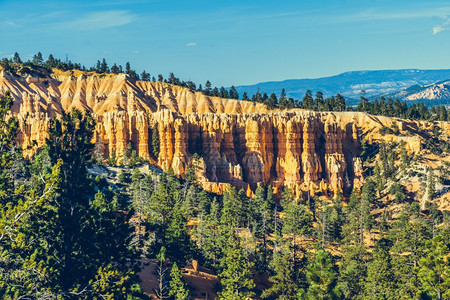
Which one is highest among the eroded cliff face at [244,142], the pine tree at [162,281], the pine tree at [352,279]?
the eroded cliff face at [244,142]

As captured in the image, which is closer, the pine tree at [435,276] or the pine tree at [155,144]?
the pine tree at [435,276]

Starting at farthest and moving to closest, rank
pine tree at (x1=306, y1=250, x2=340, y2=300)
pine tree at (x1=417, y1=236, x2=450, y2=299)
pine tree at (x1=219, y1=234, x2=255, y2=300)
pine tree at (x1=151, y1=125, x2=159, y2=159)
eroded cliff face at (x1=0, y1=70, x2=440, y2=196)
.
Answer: pine tree at (x1=151, y1=125, x2=159, y2=159) < eroded cliff face at (x1=0, y1=70, x2=440, y2=196) < pine tree at (x1=219, y1=234, x2=255, y2=300) < pine tree at (x1=306, y1=250, x2=340, y2=300) < pine tree at (x1=417, y1=236, x2=450, y2=299)

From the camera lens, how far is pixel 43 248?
31109 mm

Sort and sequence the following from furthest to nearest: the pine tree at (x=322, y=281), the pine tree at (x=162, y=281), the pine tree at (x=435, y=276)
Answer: the pine tree at (x=162, y=281), the pine tree at (x=322, y=281), the pine tree at (x=435, y=276)

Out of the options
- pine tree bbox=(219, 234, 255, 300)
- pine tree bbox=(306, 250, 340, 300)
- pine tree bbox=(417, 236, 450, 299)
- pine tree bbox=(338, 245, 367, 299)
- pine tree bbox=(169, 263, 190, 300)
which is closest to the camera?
pine tree bbox=(417, 236, 450, 299)

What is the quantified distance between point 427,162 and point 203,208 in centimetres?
5209

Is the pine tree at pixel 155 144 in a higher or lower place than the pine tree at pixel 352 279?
higher

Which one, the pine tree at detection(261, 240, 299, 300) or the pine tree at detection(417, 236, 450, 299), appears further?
the pine tree at detection(261, 240, 299, 300)

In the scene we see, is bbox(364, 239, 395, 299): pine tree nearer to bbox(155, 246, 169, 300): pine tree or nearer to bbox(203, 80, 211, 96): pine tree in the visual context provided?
bbox(155, 246, 169, 300): pine tree

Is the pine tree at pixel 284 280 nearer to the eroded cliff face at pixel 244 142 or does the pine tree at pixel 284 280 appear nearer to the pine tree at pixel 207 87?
the eroded cliff face at pixel 244 142

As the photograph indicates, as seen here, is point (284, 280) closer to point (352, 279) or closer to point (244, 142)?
point (352, 279)

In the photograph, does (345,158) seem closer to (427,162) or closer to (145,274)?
(427,162)

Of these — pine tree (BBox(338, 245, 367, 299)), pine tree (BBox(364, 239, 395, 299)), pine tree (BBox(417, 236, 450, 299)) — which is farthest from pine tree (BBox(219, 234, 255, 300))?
pine tree (BBox(417, 236, 450, 299))

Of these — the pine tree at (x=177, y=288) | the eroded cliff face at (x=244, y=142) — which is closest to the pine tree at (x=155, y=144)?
the eroded cliff face at (x=244, y=142)
